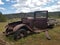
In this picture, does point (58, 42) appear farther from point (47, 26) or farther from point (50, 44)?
point (47, 26)

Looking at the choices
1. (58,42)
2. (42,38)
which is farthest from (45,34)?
(58,42)

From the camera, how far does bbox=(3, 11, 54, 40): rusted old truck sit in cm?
1162

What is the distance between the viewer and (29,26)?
41.3ft

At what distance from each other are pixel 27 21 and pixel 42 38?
210cm

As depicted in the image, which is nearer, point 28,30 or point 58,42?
point 58,42

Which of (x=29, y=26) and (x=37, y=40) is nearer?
(x=37, y=40)

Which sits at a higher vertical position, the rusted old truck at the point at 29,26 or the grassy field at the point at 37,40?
the rusted old truck at the point at 29,26

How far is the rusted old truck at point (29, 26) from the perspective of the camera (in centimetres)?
1162

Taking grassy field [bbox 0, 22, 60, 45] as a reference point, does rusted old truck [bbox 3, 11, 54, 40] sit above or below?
above

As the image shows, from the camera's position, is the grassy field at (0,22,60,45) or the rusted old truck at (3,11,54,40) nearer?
the grassy field at (0,22,60,45)

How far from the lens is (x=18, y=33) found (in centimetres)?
1148

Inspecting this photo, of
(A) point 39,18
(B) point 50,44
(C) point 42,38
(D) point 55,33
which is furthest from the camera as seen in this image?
(A) point 39,18

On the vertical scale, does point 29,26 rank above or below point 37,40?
above

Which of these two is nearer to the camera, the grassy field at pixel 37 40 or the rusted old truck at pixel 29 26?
the grassy field at pixel 37 40
